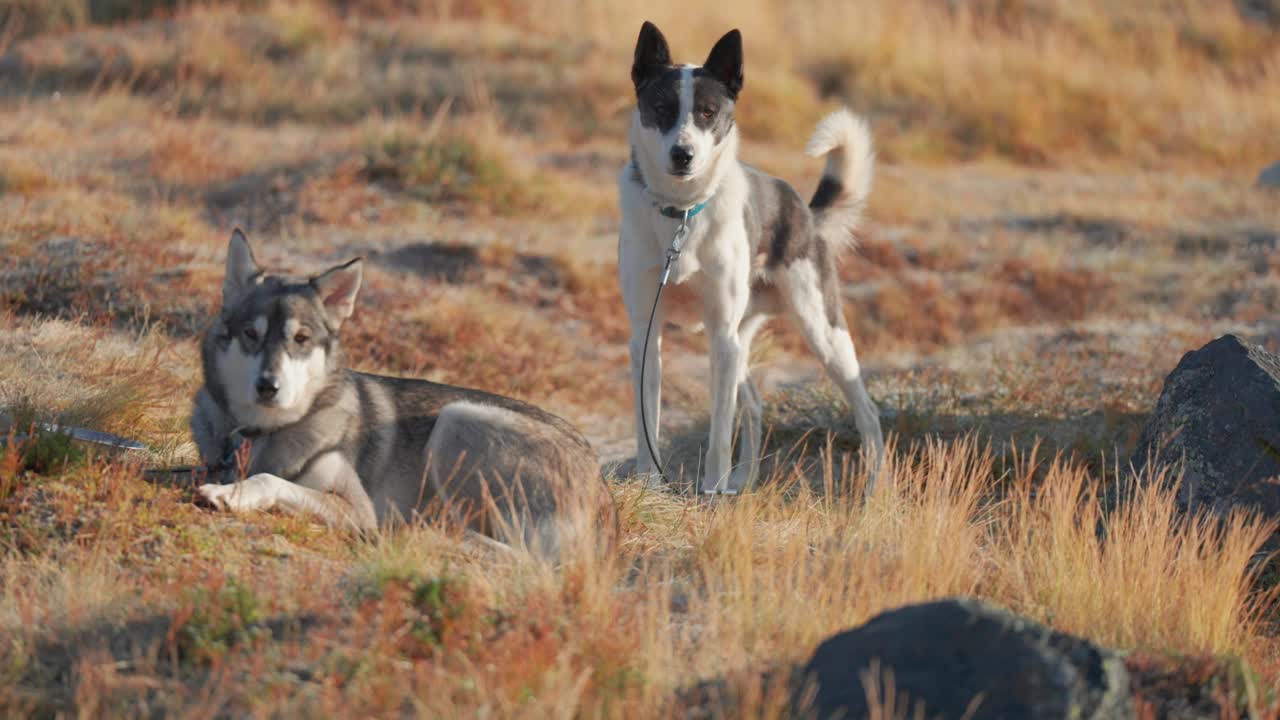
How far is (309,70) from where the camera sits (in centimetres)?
1683

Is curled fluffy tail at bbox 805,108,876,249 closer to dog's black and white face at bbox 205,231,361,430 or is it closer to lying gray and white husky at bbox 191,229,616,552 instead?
lying gray and white husky at bbox 191,229,616,552

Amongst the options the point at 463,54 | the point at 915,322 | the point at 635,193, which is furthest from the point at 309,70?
the point at 635,193

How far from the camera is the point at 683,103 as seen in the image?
6707 millimetres

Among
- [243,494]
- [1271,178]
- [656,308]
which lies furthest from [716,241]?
[1271,178]

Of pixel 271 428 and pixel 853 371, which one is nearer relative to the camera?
pixel 271 428

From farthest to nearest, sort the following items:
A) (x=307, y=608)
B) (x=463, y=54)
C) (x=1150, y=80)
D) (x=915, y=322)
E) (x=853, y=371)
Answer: (x=1150, y=80) < (x=463, y=54) < (x=915, y=322) < (x=853, y=371) < (x=307, y=608)

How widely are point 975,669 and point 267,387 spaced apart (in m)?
2.76

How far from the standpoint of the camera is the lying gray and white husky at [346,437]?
207 inches

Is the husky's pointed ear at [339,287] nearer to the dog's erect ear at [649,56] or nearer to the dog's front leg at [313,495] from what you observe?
the dog's front leg at [313,495]

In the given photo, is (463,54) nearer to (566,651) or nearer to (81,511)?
(81,511)

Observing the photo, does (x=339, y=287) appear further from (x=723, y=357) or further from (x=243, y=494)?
(x=723, y=357)

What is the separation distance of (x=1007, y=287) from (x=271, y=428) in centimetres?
910

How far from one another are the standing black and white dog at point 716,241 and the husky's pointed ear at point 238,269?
211cm

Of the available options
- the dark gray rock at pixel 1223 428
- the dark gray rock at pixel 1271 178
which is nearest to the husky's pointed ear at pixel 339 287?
the dark gray rock at pixel 1223 428
